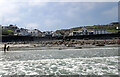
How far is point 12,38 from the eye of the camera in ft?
190

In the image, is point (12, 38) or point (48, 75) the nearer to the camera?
point (48, 75)

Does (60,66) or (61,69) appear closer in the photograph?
(61,69)

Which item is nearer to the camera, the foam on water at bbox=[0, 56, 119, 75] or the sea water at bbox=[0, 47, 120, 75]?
the foam on water at bbox=[0, 56, 119, 75]

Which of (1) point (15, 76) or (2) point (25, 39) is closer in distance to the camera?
(1) point (15, 76)

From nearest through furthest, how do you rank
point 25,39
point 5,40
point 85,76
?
point 85,76
point 5,40
point 25,39

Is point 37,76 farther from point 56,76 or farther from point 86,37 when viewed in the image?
point 86,37

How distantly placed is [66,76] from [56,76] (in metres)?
0.75

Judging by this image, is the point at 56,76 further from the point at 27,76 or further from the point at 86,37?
the point at 86,37

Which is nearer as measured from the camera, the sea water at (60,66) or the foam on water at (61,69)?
the foam on water at (61,69)

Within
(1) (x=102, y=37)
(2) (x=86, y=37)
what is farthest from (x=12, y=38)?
(1) (x=102, y=37)

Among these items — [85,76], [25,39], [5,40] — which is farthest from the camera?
[25,39]

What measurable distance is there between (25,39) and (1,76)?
53.7m

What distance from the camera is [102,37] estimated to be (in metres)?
63.4

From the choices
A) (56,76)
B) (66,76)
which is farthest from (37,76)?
(66,76)
